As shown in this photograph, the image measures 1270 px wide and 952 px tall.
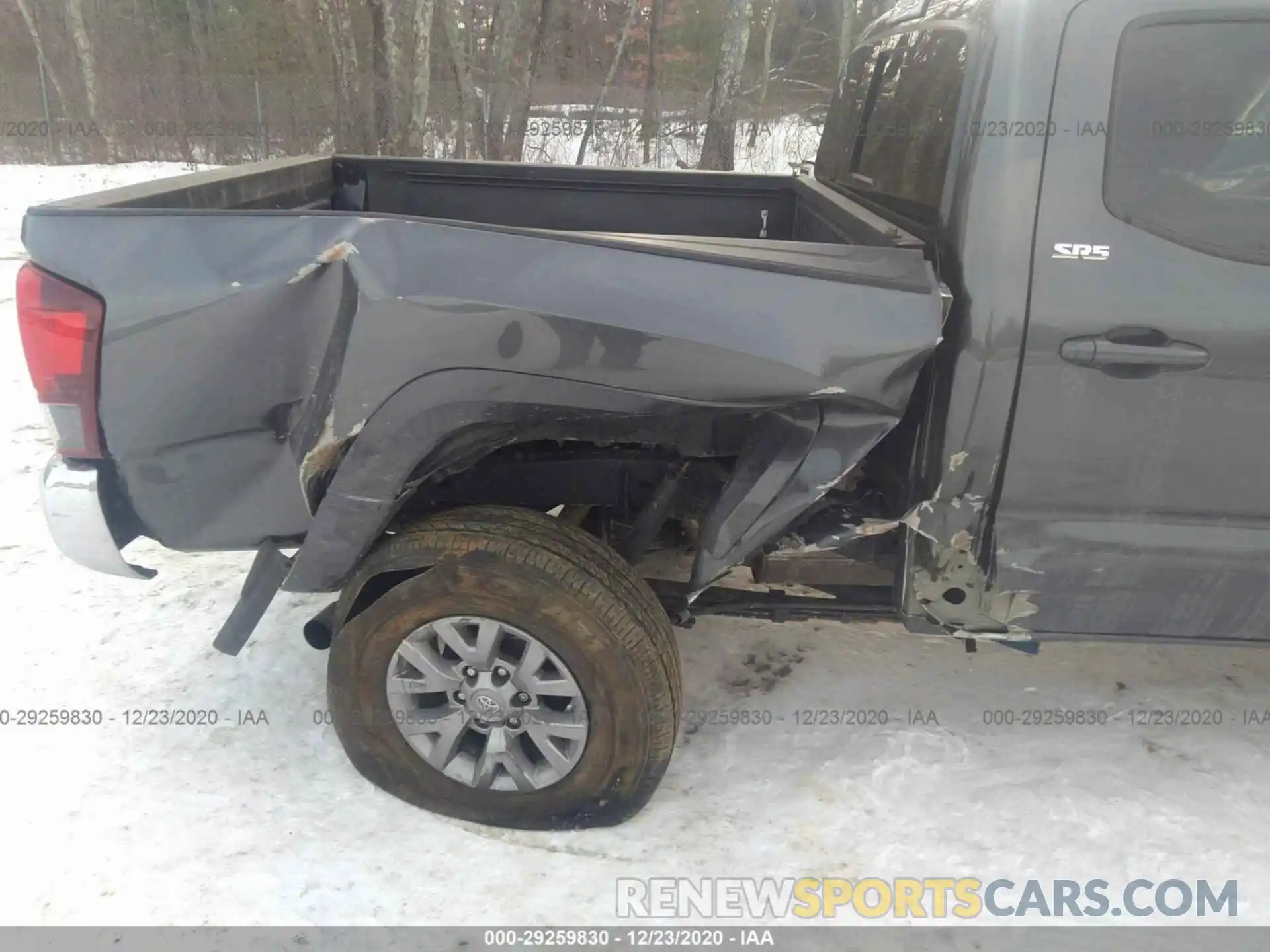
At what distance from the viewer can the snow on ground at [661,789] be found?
2207 millimetres

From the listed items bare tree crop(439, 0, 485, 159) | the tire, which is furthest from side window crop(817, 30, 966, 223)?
bare tree crop(439, 0, 485, 159)

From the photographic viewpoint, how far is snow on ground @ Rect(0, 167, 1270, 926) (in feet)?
7.24

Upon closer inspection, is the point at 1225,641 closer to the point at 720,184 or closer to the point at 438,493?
the point at 438,493

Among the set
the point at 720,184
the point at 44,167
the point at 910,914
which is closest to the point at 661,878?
the point at 910,914

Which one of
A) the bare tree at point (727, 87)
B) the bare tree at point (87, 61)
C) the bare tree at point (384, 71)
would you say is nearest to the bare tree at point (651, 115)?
the bare tree at point (727, 87)

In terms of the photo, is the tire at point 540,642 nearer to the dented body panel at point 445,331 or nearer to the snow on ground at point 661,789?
the snow on ground at point 661,789

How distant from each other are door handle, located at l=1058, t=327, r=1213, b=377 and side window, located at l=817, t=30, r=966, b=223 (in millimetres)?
468

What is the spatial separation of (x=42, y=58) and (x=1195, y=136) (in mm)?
22518

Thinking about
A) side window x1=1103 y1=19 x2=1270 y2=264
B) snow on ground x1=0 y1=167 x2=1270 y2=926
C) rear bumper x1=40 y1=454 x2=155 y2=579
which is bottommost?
snow on ground x1=0 y1=167 x2=1270 y2=926

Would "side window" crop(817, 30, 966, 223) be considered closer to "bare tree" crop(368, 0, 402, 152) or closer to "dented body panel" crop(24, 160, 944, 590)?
"dented body panel" crop(24, 160, 944, 590)

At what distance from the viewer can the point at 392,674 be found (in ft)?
7.66

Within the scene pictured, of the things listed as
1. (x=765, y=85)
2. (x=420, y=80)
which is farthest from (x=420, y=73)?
(x=765, y=85)

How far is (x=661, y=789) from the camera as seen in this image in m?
2.56

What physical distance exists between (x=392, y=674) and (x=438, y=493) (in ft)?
1.68
